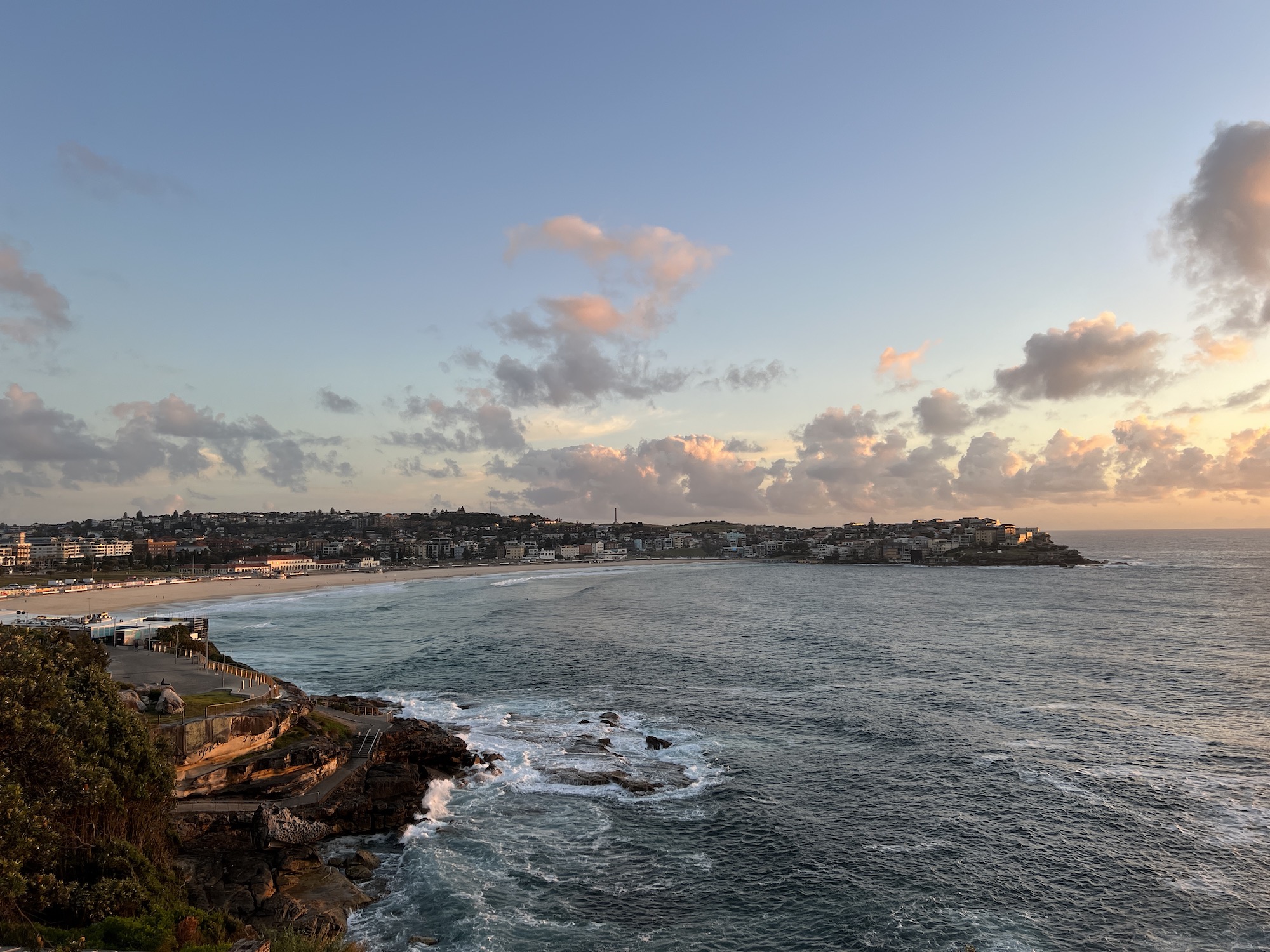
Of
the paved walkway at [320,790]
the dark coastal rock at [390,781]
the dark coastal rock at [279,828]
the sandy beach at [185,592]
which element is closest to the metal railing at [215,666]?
the paved walkway at [320,790]

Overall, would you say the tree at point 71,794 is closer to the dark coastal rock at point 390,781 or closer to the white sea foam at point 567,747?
the dark coastal rock at point 390,781

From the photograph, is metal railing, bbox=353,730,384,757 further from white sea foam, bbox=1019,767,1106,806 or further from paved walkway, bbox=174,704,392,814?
white sea foam, bbox=1019,767,1106,806

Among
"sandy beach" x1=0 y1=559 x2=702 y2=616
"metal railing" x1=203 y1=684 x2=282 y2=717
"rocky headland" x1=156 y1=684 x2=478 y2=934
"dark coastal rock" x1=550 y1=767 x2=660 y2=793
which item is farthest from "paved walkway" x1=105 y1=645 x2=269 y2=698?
"sandy beach" x1=0 y1=559 x2=702 y2=616

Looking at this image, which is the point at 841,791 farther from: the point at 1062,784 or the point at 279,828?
the point at 279,828

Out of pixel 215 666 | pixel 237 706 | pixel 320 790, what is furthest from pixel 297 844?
pixel 215 666

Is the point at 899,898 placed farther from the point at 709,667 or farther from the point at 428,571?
the point at 428,571

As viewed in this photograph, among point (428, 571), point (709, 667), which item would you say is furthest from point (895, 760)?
point (428, 571)
